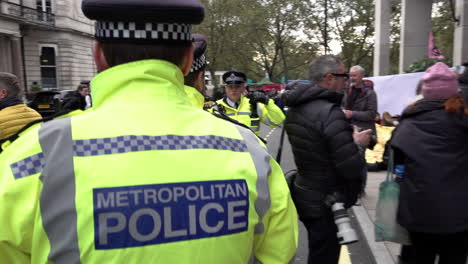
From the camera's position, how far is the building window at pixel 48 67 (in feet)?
113

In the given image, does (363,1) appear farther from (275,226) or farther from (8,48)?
(275,226)

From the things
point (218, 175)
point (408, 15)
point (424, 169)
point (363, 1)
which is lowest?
point (424, 169)

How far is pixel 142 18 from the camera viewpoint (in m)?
1.25

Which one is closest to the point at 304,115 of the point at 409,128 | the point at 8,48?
the point at 409,128

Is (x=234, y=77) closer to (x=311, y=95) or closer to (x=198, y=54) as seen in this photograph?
(x=198, y=54)

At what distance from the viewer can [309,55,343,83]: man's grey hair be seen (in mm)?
3132

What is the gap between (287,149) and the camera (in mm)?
12812

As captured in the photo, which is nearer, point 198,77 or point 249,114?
point 198,77

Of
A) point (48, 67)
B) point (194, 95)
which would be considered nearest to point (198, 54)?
point (194, 95)

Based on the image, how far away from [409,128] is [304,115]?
720 millimetres

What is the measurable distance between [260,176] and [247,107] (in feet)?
15.4

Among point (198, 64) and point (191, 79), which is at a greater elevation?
point (198, 64)

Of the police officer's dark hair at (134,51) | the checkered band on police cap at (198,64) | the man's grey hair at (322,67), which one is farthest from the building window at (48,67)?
the police officer's dark hair at (134,51)

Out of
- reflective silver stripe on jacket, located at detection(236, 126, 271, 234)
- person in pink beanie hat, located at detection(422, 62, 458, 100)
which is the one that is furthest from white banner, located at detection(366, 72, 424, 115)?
reflective silver stripe on jacket, located at detection(236, 126, 271, 234)
